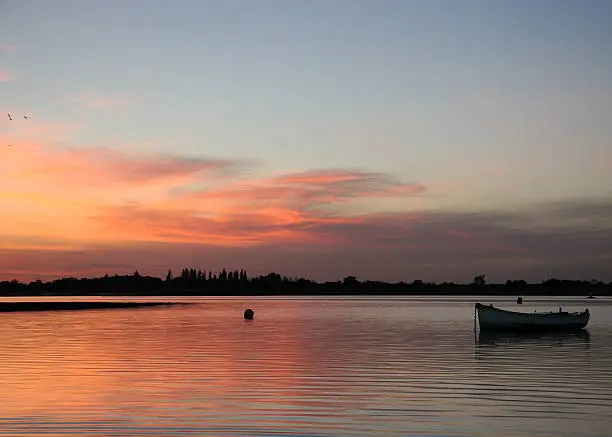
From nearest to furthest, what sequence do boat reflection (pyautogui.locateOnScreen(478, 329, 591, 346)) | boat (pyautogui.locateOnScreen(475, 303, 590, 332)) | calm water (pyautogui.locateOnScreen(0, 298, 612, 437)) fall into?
calm water (pyautogui.locateOnScreen(0, 298, 612, 437)), boat reflection (pyautogui.locateOnScreen(478, 329, 591, 346)), boat (pyautogui.locateOnScreen(475, 303, 590, 332))

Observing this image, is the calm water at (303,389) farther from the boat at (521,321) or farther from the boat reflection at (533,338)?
the boat at (521,321)

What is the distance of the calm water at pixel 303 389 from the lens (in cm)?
2070

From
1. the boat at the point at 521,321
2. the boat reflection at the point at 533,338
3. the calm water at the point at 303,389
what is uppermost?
the boat at the point at 521,321

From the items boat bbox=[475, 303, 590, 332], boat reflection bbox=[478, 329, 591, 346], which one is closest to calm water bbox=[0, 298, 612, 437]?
boat reflection bbox=[478, 329, 591, 346]

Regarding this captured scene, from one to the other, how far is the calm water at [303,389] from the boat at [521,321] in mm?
14240

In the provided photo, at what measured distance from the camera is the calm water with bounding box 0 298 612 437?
2070 centimetres

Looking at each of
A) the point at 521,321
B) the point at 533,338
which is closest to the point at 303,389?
the point at 533,338

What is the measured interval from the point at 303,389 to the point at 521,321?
140ft

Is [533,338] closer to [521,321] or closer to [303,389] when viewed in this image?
[521,321]

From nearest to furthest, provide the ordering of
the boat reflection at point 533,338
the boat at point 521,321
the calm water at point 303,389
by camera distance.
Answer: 1. the calm water at point 303,389
2. the boat reflection at point 533,338
3. the boat at point 521,321

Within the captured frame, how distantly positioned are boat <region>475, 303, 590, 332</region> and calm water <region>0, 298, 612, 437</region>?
14240mm

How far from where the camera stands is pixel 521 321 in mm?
66250

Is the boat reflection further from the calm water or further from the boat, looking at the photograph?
the calm water

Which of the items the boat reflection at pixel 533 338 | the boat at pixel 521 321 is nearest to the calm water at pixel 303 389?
the boat reflection at pixel 533 338
